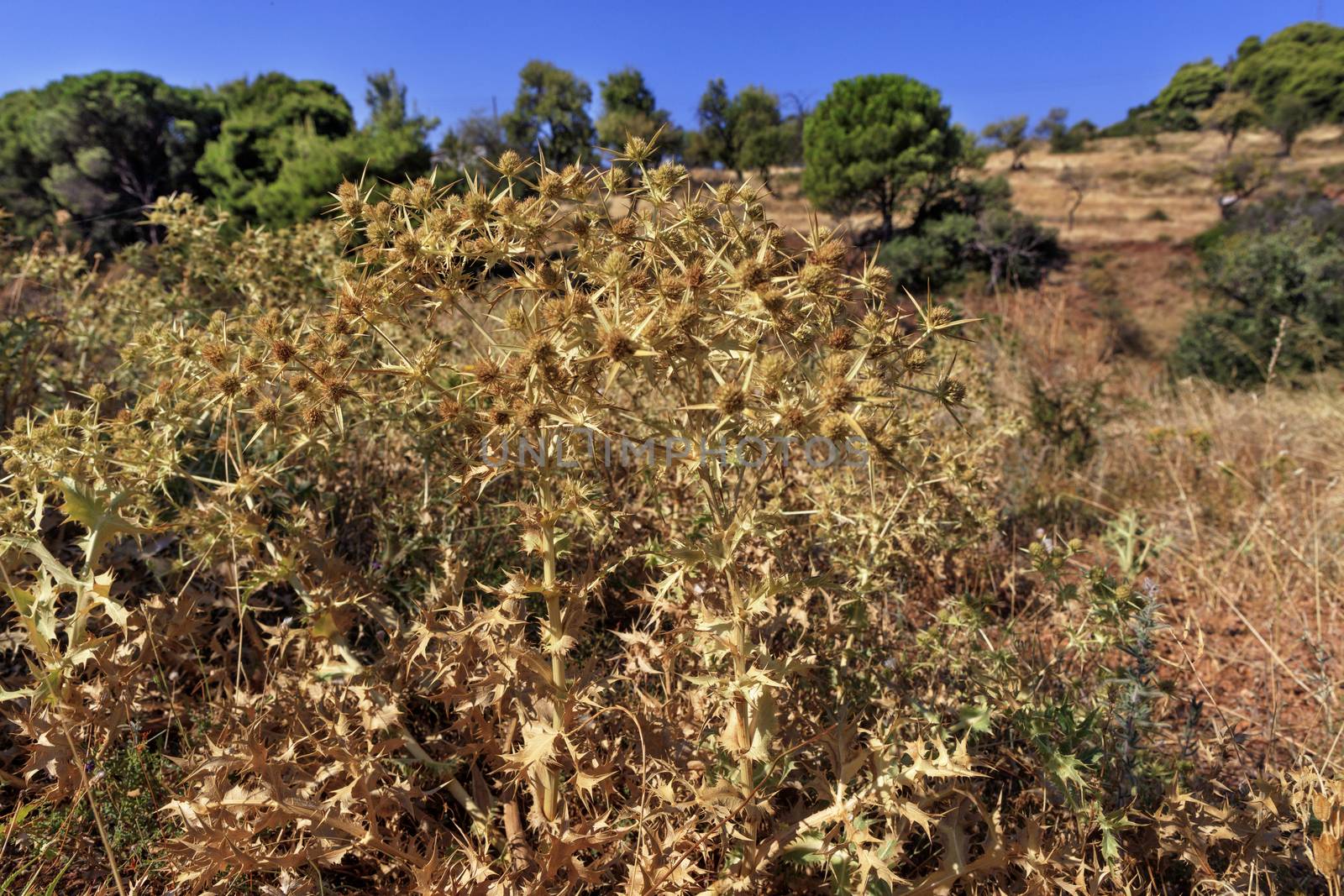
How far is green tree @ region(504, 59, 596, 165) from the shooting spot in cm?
2752

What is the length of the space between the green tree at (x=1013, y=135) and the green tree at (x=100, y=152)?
137ft

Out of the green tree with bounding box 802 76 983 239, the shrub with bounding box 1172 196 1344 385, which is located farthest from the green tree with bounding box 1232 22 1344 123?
the shrub with bounding box 1172 196 1344 385

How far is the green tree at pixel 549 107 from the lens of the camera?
2752 cm

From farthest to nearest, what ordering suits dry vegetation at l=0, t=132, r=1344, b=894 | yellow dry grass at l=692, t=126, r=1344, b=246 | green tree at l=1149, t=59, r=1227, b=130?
green tree at l=1149, t=59, r=1227, b=130
yellow dry grass at l=692, t=126, r=1344, b=246
dry vegetation at l=0, t=132, r=1344, b=894

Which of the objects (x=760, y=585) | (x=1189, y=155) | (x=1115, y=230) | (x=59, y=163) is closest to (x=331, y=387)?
(x=760, y=585)

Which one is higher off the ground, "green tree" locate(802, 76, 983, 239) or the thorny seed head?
"green tree" locate(802, 76, 983, 239)

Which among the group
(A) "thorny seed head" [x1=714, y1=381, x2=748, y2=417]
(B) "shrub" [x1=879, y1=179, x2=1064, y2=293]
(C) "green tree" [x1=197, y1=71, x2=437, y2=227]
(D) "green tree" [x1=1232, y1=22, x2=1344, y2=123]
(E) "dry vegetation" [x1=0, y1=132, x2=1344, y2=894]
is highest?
(D) "green tree" [x1=1232, y1=22, x2=1344, y2=123]

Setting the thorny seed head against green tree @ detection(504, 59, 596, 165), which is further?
green tree @ detection(504, 59, 596, 165)

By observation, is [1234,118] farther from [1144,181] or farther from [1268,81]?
[1268,81]

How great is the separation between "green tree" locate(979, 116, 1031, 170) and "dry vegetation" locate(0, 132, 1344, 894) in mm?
48467

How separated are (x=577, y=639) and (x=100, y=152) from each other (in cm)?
2402

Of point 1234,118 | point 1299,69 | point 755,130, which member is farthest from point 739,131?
point 1299,69

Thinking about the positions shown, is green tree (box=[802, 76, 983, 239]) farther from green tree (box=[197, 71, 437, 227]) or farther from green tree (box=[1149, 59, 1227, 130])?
green tree (box=[1149, 59, 1227, 130])

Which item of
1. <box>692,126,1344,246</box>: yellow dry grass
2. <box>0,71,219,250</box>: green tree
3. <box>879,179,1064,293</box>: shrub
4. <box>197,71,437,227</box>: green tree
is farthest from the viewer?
<box>692,126,1344,246</box>: yellow dry grass
